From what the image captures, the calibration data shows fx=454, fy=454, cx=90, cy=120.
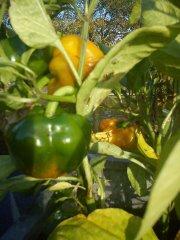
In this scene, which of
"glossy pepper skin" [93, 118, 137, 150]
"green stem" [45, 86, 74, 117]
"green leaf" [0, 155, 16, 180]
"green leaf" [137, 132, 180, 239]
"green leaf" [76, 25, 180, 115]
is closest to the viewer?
"green leaf" [137, 132, 180, 239]

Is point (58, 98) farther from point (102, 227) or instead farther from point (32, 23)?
point (102, 227)

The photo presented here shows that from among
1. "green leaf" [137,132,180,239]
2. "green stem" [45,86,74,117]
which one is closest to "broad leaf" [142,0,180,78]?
"green stem" [45,86,74,117]

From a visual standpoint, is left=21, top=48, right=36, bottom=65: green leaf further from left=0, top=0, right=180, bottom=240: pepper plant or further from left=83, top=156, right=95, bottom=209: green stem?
left=83, top=156, right=95, bottom=209: green stem

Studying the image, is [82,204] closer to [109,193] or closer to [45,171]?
[45,171]

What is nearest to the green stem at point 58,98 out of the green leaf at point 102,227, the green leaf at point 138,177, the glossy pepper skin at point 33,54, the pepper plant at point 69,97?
the pepper plant at point 69,97

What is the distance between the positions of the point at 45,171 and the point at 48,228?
1.70 ft

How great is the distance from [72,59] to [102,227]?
27 cm

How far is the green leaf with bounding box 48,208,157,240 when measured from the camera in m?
0.71

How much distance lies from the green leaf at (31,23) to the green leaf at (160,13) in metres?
0.15

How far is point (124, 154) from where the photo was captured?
29.4 inches

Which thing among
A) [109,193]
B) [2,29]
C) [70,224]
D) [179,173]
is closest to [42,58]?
[2,29]

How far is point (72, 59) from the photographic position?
67 centimetres

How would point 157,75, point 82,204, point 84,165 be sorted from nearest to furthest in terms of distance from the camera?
point 84,165, point 82,204, point 157,75

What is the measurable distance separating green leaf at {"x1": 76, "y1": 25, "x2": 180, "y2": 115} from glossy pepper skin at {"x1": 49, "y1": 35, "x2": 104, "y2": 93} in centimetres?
7
